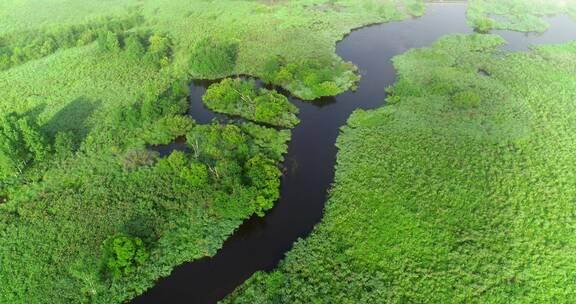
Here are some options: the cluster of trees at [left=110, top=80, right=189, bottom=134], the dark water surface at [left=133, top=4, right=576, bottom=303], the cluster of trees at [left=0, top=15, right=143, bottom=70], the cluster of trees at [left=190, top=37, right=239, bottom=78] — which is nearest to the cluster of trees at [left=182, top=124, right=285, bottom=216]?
the dark water surface at [left=133, top=4, right=576, bottom=303]

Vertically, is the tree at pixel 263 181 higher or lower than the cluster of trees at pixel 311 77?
lower

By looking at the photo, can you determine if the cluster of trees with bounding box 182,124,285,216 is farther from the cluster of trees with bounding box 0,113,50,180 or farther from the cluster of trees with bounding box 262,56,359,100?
the cluster of trees with bounding box 0,113,50,180

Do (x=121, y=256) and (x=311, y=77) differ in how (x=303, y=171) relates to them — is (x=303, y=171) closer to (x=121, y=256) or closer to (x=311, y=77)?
(x=311, y=77)

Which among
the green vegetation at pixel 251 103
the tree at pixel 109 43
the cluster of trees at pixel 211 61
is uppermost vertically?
the tree at pixel 109 43

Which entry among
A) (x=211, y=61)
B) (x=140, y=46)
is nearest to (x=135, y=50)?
(x=140, y=46)

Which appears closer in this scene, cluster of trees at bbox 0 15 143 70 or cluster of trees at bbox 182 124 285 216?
cluster of trees at bbox 182 124 285 216

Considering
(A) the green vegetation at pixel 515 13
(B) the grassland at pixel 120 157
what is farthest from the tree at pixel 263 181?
(A) the green vegetation at pixel 515 13

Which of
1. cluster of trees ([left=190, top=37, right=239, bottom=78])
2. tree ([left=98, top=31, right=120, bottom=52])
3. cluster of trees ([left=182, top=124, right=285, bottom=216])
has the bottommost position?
cluster of trees ([left=182, top=124, right=285, bottom=216])

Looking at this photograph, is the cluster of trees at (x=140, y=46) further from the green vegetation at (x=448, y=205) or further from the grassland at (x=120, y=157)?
the green vegetation at (x=448, y=205)
